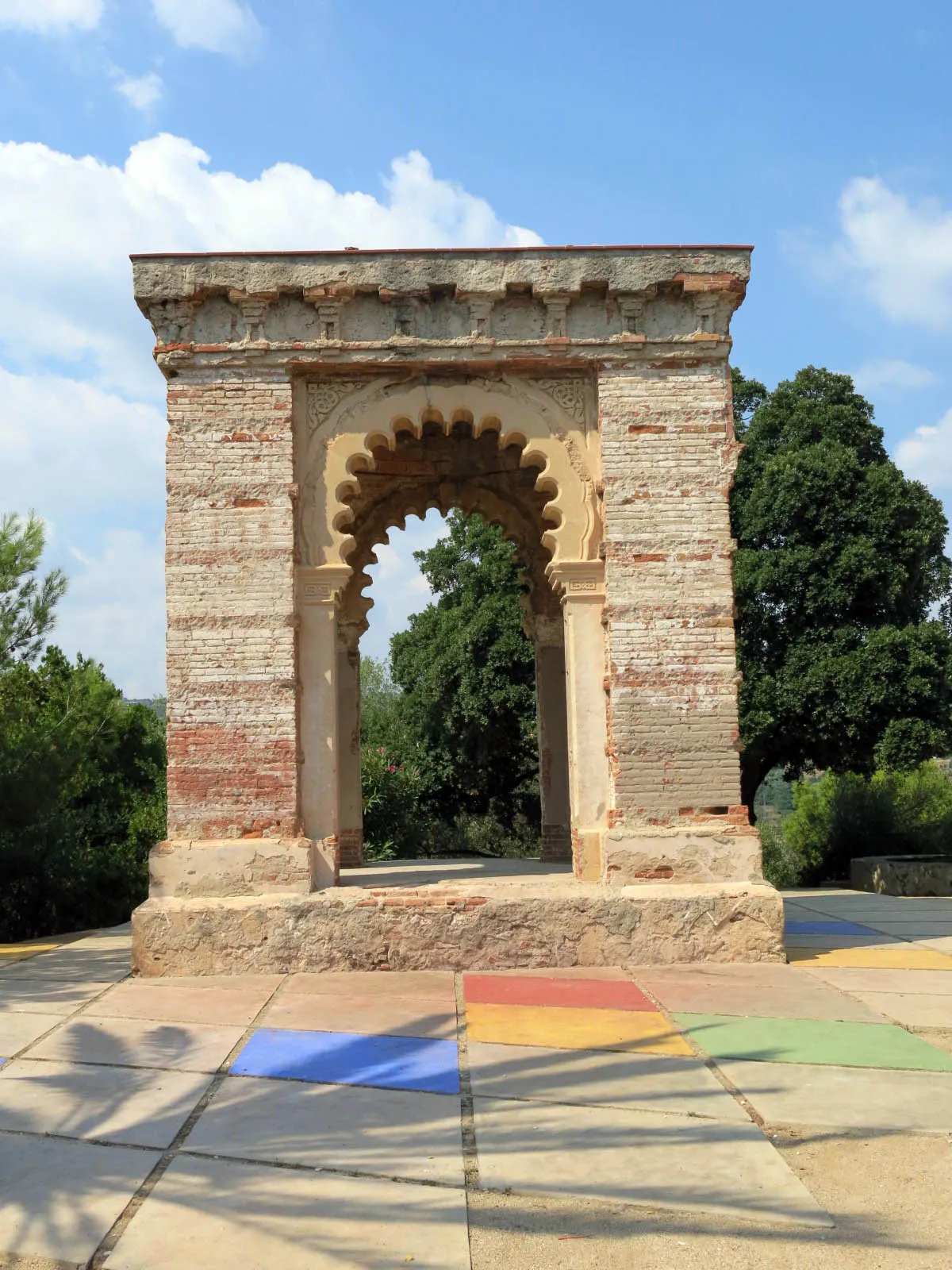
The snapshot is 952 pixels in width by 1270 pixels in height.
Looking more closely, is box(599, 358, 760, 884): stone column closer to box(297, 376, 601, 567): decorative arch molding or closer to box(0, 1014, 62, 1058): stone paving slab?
box(297, 376, 601, 567): decorative arch molding

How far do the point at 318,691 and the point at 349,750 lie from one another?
347cm

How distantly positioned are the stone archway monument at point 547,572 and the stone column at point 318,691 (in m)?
0.02

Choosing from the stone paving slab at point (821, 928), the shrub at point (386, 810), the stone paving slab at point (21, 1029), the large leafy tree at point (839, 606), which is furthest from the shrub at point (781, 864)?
the stone paving slab at point (21, 1029)

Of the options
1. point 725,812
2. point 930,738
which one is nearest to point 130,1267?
point 725,812

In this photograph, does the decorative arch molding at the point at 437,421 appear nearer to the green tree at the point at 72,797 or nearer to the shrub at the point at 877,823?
the green tree at the point at 72,797

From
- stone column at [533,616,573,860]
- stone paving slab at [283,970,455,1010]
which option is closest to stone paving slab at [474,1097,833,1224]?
stone paving slab at [283,970,455,1010]

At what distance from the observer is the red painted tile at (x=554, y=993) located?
21.4 ft

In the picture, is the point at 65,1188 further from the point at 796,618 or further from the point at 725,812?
the point at 796,618

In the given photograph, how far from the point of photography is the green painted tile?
529cm

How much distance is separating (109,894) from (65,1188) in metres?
10.2

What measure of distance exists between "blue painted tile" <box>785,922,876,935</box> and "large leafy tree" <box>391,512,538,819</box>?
10.9 meters

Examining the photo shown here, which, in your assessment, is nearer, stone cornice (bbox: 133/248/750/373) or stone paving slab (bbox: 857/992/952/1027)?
stone paving slab (bbox: 857/992/952/1027)

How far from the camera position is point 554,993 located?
268 inches

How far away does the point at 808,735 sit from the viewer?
17391 mm
